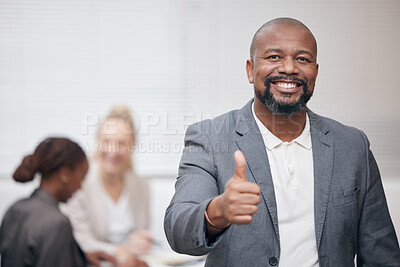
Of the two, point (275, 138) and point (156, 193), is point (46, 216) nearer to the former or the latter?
point (156, 193)

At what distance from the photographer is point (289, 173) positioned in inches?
49.7

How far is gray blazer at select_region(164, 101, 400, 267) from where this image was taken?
117 centimetres

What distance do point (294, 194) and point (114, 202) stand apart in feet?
5.49

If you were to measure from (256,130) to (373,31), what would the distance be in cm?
188

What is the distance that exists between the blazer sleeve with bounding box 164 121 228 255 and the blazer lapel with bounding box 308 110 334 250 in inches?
10.2

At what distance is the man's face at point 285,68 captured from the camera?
1.25 metres

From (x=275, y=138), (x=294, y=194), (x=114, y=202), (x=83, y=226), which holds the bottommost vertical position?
(x=83, y=226)

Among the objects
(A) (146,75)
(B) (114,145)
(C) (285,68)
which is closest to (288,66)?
(C) (285,68)

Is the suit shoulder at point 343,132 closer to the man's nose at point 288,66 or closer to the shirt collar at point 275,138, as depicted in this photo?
the shirt collar at point 275,138

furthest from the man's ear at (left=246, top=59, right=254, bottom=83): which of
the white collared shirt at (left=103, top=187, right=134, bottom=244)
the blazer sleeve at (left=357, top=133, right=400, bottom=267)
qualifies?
the white collared shirt at (left=103, top=187, right=134, bottom=244)

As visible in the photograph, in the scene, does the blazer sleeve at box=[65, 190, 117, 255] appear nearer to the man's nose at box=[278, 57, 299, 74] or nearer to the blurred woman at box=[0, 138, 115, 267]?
the blurred woman at box=[0, 138, 115, 267]

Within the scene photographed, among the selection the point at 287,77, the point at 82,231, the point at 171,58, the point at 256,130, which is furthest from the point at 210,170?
the point at 171,58

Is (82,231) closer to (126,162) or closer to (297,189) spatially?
(126,162)

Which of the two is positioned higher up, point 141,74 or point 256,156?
point 141,74
